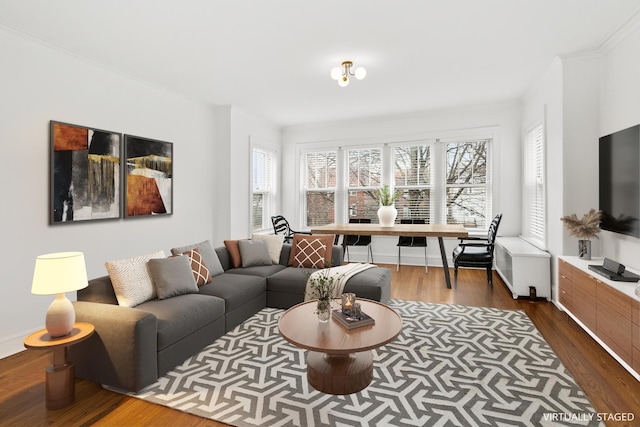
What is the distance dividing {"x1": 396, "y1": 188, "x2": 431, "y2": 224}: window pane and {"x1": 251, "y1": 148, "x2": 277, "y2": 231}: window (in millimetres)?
2581

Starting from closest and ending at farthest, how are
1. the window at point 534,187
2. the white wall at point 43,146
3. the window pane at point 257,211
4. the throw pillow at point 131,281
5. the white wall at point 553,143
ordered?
the throw pillow at point 131,281
the white wall at point 43,146
the white wall at point 553,143
the window at point 534,187
the window pane at point 257,211

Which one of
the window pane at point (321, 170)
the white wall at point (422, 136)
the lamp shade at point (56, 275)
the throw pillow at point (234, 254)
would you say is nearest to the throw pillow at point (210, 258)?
the throw pillow at point (234, 254)

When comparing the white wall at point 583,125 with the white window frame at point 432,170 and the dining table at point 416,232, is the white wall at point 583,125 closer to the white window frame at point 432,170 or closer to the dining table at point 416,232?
the dining table at point 416,232

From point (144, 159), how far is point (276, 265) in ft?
7.11

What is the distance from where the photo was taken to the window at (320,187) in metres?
7.02

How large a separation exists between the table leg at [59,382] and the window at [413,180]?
545cm

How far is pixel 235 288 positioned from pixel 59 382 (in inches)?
58.8

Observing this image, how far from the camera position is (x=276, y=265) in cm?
423

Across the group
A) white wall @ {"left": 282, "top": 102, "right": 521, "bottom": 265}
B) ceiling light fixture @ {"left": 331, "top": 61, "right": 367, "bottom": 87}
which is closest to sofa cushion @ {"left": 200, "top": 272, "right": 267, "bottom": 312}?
ceiling light fixture @ {"left": 331, "top": 61, "right": 367, "bottom": 87}

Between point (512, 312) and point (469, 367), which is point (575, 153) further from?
point (469, 367)

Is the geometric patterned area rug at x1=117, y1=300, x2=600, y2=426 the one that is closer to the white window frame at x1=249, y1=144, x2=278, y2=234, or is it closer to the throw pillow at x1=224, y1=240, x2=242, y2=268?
the throw pillow at x1=224, y1=240, x2=242, y2=268

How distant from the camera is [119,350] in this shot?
7.22ft

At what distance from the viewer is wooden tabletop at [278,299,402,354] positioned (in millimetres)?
2031

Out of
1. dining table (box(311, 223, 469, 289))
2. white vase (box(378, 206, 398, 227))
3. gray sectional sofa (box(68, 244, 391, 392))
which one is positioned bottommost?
gray sectional sofa (box(68, 244, 391, 392))
